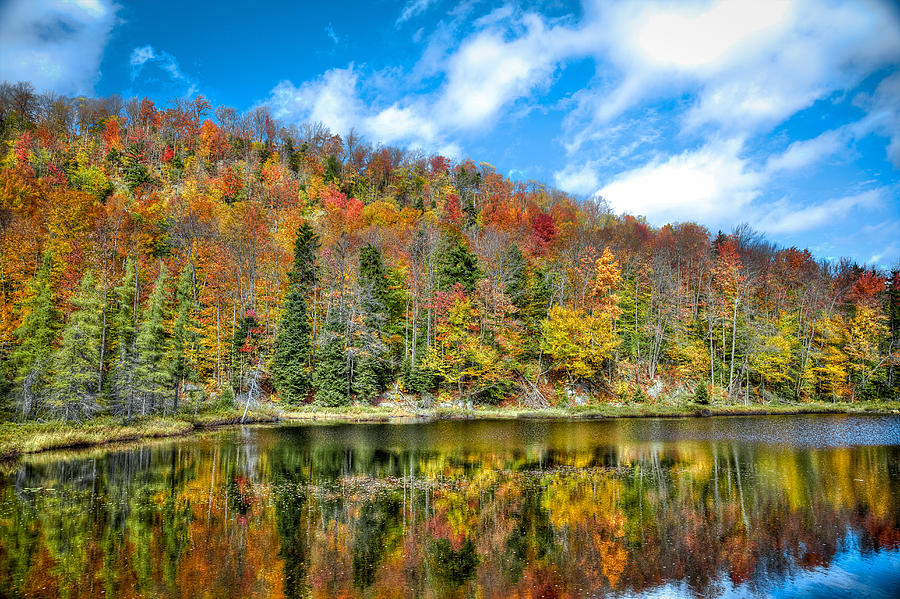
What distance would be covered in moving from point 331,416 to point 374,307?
12792mm

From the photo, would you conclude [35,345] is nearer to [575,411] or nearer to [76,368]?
[76,368]

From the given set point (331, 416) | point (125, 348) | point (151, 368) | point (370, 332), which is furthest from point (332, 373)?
point (125, 348)

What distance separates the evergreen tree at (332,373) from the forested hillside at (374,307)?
0.48ft

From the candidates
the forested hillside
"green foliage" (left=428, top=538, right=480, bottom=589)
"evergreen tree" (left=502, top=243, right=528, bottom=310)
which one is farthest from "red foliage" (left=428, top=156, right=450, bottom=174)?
"green foliage" (left=428, top=538, right=480, bottom=589)

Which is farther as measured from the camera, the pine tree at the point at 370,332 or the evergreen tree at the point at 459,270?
the evergreen tree at the point at 459,270

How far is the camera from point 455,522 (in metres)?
15.4

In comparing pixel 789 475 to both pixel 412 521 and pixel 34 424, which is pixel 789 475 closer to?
pixel 412 521

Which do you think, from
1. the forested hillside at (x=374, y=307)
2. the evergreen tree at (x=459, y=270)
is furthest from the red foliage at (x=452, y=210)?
the evergreen tree at (x=459, y=270)

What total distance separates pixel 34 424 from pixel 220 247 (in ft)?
94.8

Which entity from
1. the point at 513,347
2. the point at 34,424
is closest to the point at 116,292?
the point at 34,424

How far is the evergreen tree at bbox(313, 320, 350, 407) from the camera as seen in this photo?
48.3 m

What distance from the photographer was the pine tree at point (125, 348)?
116ft

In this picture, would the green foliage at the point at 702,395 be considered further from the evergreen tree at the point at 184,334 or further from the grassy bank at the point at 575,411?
the evergreen tree at the point at 184,334

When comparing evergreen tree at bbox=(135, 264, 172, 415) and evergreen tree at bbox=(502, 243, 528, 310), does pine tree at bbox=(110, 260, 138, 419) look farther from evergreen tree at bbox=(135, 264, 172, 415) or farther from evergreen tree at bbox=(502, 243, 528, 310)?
evergreen tree at bbox=(502, 243, 528, 310)
